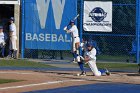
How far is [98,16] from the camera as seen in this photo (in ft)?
91.9

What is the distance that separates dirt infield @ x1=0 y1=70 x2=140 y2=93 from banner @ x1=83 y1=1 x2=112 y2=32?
665 cm

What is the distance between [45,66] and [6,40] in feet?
17.5

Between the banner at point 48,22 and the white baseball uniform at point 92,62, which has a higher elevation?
the banner at point 48,22

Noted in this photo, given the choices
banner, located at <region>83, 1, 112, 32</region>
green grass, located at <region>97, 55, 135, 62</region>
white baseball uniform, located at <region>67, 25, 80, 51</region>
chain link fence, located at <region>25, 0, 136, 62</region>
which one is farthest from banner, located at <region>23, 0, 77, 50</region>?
white baseball uniform, located at <region>67, 25, 80, 51</region>

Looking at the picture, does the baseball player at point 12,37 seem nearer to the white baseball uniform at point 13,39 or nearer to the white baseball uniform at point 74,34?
the white baseball uniform at point 13,39

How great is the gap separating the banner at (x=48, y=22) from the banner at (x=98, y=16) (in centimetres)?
68

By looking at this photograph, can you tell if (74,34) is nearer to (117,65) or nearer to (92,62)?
(117,65)

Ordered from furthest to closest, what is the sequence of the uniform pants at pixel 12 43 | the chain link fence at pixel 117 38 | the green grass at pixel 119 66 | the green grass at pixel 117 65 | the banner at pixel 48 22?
the banner at pixel 48 22 → the chain link fence at pixel 117 38 → the uniform pants at pixel 12 43 → the green grass at pixel 117 65 → the green grass at pixel 119 66

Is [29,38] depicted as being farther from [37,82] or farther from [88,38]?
[37,82]

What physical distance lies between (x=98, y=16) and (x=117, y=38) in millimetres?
1632

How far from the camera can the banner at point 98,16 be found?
91.2ft

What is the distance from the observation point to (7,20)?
30.4 meters

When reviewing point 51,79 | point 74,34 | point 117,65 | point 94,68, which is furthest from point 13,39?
point 51,79

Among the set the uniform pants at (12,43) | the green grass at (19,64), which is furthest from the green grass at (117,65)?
the uniform pants at (12,43)
